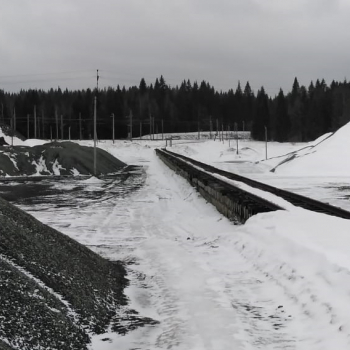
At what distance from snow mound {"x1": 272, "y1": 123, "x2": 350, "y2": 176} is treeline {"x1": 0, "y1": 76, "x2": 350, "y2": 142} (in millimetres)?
68406

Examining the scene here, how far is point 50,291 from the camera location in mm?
5168

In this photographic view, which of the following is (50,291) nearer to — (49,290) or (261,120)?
(49,290)

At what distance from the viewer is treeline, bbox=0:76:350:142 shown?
120438 millimetres

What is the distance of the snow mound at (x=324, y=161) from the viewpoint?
35.8m

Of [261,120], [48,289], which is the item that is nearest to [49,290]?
[48,289]

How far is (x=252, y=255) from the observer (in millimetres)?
8336

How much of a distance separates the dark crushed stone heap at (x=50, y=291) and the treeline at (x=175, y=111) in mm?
97640

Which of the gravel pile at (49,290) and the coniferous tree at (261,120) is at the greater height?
the coniferous tree at (261,120)

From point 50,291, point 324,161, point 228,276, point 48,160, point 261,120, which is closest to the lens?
point 50,291

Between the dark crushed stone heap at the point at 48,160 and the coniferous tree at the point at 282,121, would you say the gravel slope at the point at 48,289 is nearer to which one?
the dark crushed stone heap at the point at 48,160

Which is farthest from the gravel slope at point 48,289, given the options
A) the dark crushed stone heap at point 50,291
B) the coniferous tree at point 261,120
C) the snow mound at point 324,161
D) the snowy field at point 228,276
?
the coniferous tree at point 261,120

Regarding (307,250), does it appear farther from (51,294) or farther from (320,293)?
(51,294)

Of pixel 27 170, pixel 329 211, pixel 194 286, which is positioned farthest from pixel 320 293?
pixel 27 170

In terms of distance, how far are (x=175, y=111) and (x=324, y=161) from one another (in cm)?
11659
